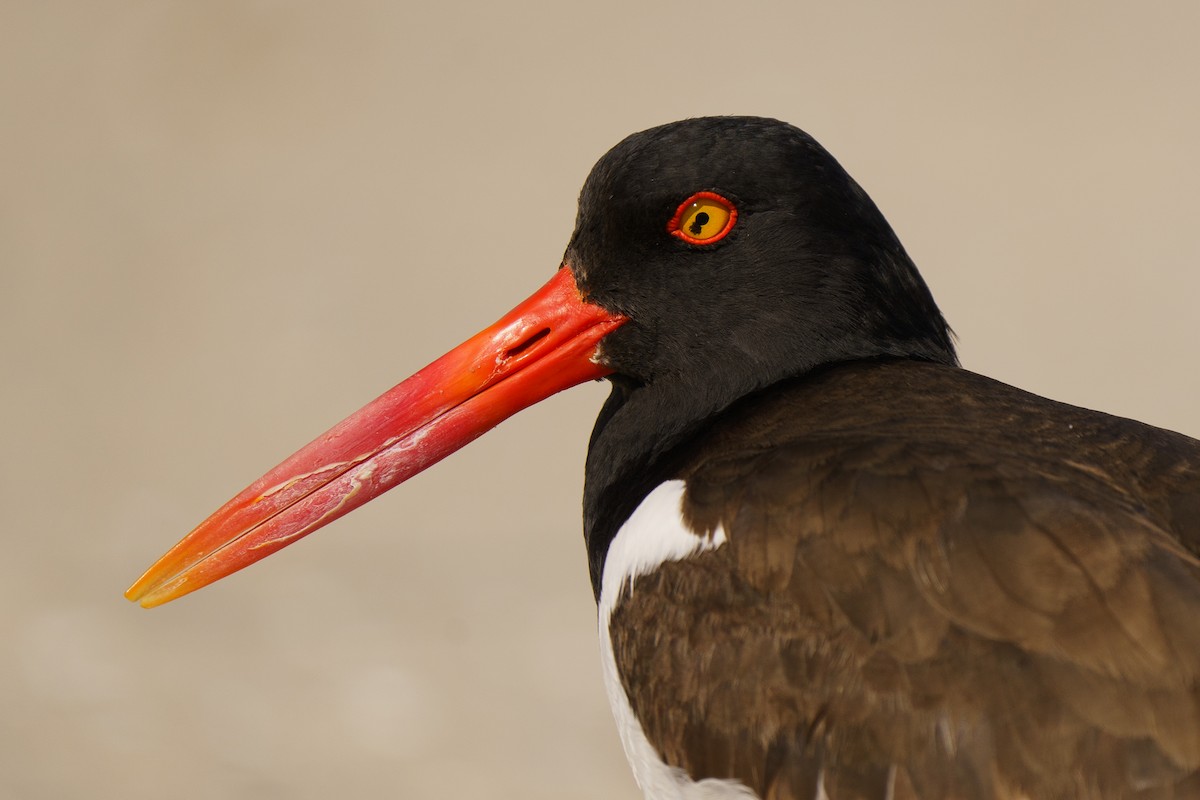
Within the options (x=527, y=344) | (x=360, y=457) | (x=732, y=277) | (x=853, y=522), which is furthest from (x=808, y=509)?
(x=360, y=457)

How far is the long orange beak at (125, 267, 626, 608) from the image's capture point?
9.10 feet

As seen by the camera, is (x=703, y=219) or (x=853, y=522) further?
(x=703, y=219)

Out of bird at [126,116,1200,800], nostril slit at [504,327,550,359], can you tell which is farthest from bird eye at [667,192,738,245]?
nostril slit at [504,327,550,359]

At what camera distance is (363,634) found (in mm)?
4879

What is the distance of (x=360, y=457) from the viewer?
2.78 meters

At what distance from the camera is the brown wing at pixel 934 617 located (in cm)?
180

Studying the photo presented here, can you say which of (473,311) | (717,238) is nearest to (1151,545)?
(717,238)

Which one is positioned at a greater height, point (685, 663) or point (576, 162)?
point (576, 162)

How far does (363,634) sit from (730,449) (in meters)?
2.79

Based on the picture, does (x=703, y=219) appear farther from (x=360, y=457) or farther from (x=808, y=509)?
(x=360, y=457)

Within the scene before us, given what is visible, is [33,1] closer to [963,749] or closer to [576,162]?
[576,162]

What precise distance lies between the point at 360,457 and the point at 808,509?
1.04 meters

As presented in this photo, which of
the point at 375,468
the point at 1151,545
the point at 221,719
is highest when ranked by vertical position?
the point at 375,468

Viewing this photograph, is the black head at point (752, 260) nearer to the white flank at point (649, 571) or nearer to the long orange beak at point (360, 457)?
the long orange beak at point (360, 457)
